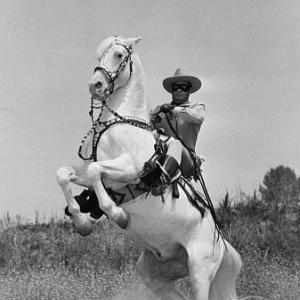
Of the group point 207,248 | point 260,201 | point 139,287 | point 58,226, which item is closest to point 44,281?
point 139,287

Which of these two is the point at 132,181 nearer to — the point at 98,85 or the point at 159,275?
the point at 98,85

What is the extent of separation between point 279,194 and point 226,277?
8.63m

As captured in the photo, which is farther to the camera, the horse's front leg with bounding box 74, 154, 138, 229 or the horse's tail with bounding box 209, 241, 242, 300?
the horse's tail with bounding box 209, 241, 242, 300

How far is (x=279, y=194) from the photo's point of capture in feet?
49.8

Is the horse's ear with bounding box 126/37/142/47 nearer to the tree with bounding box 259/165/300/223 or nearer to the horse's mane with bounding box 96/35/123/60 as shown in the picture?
the horse's mane with bounding box 96/35/123/60

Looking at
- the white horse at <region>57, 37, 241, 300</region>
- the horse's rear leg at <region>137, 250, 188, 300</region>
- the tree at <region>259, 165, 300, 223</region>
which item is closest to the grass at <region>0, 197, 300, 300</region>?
the tree at <region>259, 165, 300, 223</region>

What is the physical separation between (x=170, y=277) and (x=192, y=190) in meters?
0.86

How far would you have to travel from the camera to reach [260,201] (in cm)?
1505

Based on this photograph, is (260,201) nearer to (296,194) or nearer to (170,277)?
(296,194)

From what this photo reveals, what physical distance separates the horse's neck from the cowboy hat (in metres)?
0.58

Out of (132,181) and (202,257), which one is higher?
(132,181)

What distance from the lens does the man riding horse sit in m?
5.99

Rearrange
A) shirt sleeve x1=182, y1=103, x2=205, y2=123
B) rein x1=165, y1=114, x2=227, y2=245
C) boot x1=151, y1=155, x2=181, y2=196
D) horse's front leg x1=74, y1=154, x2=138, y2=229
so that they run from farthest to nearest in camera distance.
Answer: rein x1=165, y1=114, x2=227, y2=245, shirt sleeve x1=182, y1=103, x2=205, y2=123, boot x1=151, y1=155, x2=181, y2=196, horse's front leg x1=74, y1=154, x2=138, y2=229

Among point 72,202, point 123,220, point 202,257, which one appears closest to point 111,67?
point 72,202
